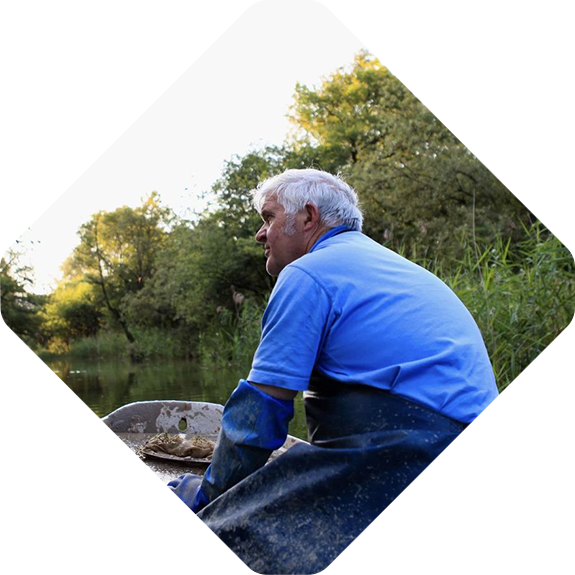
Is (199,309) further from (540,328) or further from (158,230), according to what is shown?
(540,328)

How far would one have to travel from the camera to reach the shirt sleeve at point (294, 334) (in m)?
1.52

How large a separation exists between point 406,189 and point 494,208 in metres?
3.18

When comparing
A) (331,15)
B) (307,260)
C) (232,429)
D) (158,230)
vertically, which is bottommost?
(232,429)

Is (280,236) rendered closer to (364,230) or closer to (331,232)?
(331,232)

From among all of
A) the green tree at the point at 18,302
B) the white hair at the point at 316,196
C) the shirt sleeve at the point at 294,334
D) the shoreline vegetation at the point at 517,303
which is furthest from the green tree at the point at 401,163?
the shirt sleeve at the point at 294,334

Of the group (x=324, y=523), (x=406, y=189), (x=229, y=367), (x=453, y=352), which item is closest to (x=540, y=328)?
(x=453, y=352)

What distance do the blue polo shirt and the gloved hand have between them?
0.39 m

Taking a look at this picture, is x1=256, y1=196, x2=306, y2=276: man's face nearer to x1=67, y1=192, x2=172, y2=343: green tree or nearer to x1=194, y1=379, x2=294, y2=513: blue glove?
x1=194, y1=379, x2=294, y2=513: blue glove

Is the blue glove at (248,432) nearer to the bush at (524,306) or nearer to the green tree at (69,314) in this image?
the green tree at (69,314)

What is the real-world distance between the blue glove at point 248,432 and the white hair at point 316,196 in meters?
0.57

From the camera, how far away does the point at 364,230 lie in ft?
30.1

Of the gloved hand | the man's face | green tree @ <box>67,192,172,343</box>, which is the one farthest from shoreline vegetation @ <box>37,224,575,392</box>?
the man's face

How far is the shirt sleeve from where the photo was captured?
4.98 feet

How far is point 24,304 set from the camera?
2.50 metres
